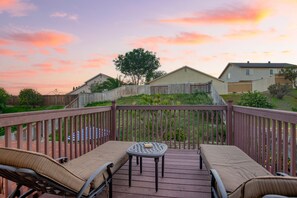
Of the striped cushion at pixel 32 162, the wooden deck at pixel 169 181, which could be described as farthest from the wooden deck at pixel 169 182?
the striped cushion at pixel 32 162

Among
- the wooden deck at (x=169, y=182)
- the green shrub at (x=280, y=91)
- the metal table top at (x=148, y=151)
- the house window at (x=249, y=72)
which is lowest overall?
the wooden deck at (x=169, y=182)

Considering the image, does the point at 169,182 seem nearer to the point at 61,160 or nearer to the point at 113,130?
the point at 61,160

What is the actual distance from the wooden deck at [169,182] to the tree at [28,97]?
2174cm

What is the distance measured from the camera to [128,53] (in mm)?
42594

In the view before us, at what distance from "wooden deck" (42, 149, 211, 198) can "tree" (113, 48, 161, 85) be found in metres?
38.3

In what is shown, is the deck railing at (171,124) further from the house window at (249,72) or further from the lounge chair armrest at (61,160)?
the house window at (249,72)

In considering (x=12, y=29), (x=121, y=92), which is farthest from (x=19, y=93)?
(x=12, y=29)

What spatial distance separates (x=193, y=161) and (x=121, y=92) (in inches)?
736

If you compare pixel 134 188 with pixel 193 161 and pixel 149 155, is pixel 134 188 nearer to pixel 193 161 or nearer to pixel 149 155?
pixel 149 155

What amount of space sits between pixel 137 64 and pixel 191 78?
1846cm

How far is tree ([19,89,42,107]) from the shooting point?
2194 centimetres

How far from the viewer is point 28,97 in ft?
72.3

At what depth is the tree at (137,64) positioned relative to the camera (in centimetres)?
4203

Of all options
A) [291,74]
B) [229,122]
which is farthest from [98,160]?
[291,74]
